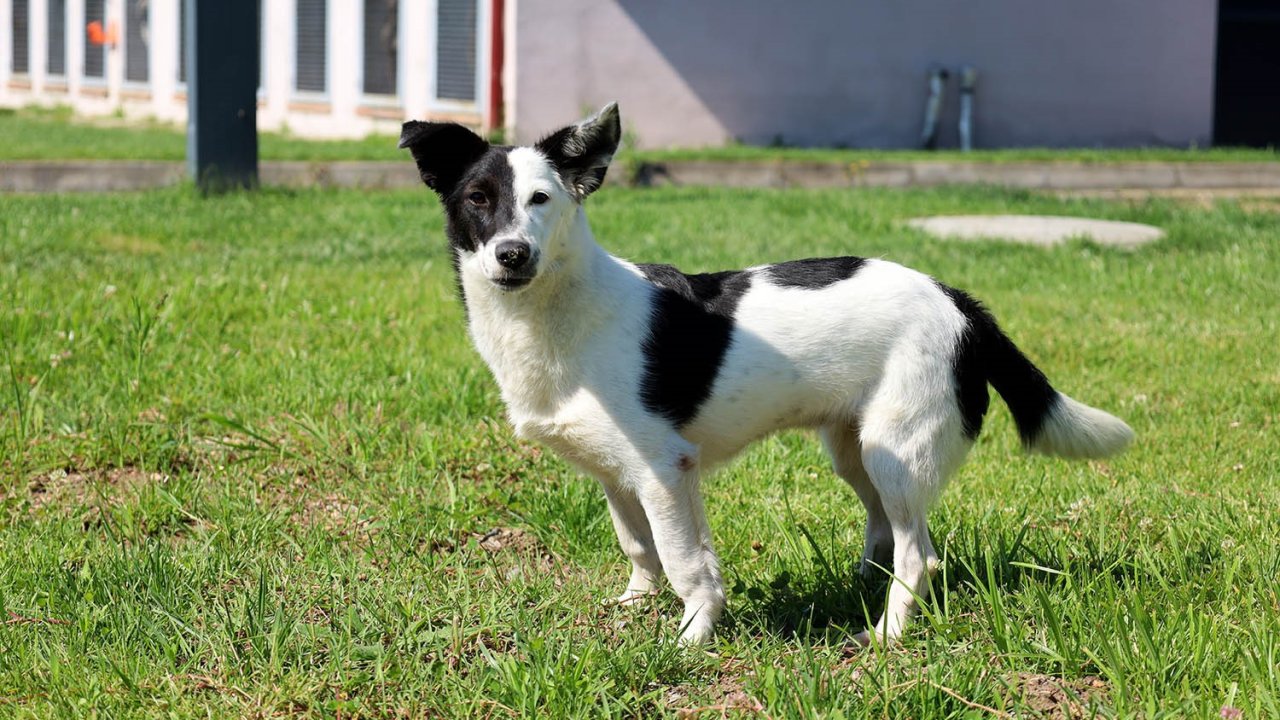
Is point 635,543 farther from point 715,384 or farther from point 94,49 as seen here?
point 94,49

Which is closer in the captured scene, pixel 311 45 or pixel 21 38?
pixel 311 45

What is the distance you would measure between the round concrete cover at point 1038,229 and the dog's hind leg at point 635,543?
227 inches

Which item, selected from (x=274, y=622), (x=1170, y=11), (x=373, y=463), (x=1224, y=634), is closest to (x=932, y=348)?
(x=1224, y=634)

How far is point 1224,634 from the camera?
2.84 m

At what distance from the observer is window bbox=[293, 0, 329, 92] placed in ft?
59.6

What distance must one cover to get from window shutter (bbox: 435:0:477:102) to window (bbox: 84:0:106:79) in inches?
427

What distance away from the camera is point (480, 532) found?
13.0 ft

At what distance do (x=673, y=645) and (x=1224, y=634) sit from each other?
3.90ft

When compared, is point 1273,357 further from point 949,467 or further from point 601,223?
point 601,223

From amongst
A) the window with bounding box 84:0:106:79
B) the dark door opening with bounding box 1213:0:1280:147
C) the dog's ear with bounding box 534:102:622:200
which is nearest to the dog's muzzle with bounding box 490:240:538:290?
the dog's ear with bounding box 534:102:622:200

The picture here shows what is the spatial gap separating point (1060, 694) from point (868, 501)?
37.2 inches

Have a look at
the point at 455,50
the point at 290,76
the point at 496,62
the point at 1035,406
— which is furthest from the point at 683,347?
the point at 290,76

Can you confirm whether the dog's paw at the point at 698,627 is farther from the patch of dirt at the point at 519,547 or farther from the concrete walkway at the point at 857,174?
the concrete walkway at the point at 857,174

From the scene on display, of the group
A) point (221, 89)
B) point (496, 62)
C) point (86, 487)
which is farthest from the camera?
point (496, 62)
